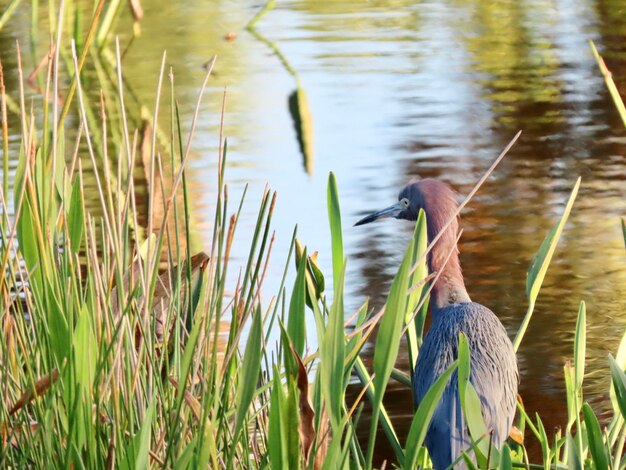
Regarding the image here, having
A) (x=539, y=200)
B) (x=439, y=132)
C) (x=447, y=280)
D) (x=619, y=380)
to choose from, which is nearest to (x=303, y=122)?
(x=439, y=132)

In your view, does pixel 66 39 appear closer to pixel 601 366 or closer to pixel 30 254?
pixel 601 366

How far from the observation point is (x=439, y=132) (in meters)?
5.35

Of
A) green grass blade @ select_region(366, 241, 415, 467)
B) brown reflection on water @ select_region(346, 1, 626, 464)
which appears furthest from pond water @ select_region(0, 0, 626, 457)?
green grass blade @ select_region(366, 241, 415, 467)

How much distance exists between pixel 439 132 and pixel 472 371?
3072 mm

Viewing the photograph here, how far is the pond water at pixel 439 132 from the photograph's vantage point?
11.9 ft

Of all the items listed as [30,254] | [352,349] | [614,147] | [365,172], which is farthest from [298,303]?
[614,147]

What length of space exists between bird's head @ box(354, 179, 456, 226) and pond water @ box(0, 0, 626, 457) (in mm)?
477

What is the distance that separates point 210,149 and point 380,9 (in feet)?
13.2

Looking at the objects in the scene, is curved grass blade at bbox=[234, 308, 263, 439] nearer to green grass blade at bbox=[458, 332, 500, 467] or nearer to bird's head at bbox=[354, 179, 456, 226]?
green grass blade at bbox=[458, 332, 500, 467]

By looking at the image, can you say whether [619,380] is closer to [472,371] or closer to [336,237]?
[336,237]

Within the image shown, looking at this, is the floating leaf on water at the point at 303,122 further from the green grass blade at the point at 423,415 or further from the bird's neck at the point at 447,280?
the green grass blade at the point at 423,415

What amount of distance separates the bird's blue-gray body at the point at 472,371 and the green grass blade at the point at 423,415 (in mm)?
707

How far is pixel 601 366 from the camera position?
304 cm

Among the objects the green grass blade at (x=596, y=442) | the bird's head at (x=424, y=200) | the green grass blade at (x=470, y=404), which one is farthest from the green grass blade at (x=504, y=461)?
the bird's head at (x=424, y=200)
